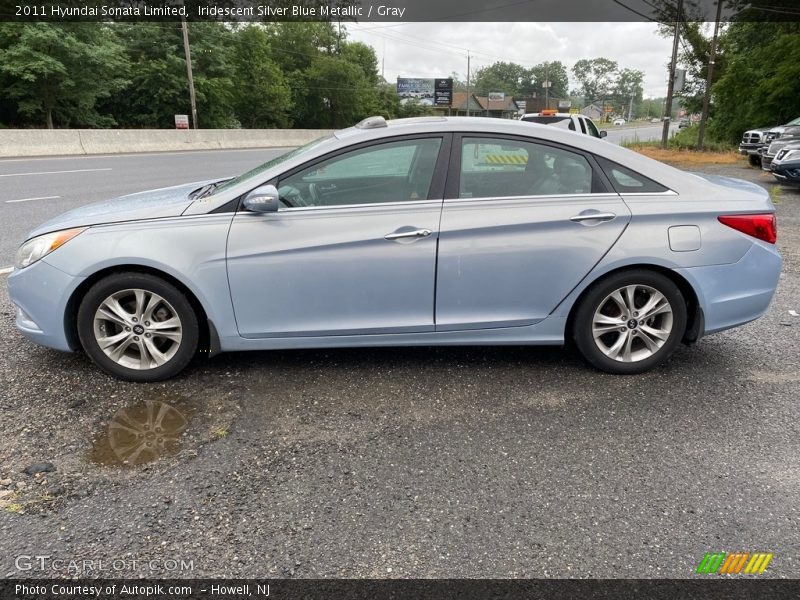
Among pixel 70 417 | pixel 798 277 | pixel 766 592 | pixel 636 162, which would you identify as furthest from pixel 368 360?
pixel 798 277

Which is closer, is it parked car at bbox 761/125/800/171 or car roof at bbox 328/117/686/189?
car roof at bbox 328/117/686/189

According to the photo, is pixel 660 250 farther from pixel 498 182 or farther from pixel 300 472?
pixel 300 472

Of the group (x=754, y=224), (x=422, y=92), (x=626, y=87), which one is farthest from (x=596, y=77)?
(x=754, y=224)

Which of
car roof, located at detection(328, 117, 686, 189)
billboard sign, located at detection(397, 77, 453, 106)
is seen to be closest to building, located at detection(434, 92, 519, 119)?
billboard sign, located at detection(397, 77, 453, 106)

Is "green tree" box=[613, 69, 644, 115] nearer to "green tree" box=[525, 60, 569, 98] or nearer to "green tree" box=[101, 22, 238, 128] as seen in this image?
"green tree" box=[525, 60, 569, 98]

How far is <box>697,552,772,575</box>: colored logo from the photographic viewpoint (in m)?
2.19

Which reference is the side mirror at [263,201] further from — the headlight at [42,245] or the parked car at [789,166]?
the parked car at [789,166]

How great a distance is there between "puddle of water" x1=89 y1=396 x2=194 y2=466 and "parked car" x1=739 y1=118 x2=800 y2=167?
17992mm

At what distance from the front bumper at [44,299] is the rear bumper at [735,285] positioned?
361 cm

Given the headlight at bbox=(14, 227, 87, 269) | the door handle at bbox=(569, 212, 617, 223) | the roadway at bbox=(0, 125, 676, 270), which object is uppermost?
the door handle at bbox=(569, 212, 617, 223)

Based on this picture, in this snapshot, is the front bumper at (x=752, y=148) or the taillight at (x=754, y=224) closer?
the taillight at (x=754, y=224)

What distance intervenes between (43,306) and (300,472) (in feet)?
6.27

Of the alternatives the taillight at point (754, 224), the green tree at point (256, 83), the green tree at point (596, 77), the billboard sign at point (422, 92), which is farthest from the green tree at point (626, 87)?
the taillight at point (754, 224)

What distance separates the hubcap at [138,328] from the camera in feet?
11.3
